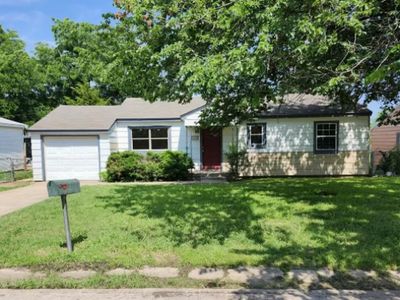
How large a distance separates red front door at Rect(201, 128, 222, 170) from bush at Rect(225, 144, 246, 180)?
125 cm

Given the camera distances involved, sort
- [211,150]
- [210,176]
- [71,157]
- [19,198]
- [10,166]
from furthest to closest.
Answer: [10,166], [211,150], [71,157], [210,176], [19,198]

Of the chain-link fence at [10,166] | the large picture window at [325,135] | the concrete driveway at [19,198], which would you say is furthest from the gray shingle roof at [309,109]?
the chain-link fence at [10,166]

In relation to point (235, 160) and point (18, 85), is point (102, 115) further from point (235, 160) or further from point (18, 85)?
point (18, 85)

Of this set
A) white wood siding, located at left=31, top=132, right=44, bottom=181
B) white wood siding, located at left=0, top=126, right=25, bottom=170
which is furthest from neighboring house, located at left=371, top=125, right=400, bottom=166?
white wood siding, located at left=0, top=126, right=25, bottom=170

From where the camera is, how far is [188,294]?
422cm

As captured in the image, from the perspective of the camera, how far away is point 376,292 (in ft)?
13.7

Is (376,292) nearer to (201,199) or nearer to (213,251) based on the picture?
(213,251)

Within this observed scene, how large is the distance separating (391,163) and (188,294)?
1594 cm

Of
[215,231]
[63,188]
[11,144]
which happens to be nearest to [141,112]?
[11,144]

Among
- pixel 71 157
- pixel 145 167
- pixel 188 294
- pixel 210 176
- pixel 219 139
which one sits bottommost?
pixel 210 176

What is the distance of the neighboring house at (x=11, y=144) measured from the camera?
2348 cm

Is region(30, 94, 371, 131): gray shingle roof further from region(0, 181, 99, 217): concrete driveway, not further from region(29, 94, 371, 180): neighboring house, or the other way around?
region(0, 181, 99, 217): concrete driveway

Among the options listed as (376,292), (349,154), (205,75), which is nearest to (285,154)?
(349,154)

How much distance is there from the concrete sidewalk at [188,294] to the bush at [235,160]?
1272cm
